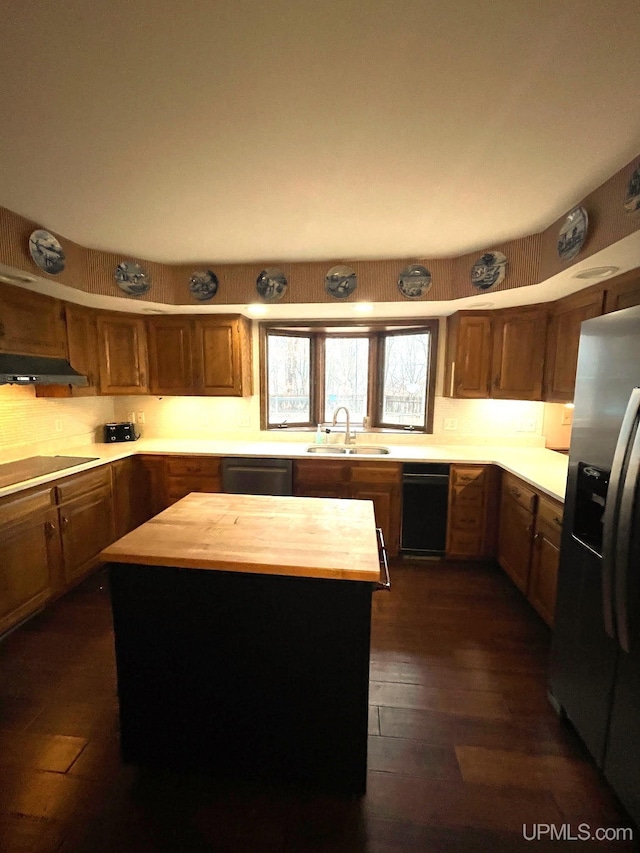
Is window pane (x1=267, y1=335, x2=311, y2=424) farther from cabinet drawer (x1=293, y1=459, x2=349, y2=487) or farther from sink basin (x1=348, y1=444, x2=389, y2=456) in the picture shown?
cabinet drawer (x1=293, y1=459, x2=349, y2=487)

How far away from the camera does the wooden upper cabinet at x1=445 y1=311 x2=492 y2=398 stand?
2916mm

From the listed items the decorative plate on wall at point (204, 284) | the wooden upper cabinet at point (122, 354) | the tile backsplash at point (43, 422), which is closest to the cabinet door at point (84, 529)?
the tile backsplash at point (43, 422)

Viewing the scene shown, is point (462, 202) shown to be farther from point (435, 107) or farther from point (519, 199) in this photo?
point (435, 107)

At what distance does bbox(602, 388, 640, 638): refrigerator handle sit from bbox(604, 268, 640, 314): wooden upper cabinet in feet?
3.22

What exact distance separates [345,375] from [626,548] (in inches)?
109

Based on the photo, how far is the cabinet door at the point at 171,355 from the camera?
128 inches

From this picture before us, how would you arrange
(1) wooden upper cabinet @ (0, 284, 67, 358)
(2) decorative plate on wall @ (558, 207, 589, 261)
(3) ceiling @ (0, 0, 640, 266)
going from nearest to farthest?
(3) ceiling @ (0, 0, 640, 266) < (2) decorative plate on wall @ (558, 207, 589, 261) < (1) wooden upper cabinet @ (0, 284, 67, 358)

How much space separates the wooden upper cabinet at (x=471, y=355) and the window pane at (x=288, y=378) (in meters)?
1.45

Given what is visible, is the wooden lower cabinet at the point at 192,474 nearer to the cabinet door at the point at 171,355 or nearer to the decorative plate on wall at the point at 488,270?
the cabinet door at the point at 171,355

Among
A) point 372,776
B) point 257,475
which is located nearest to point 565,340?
point 257,475

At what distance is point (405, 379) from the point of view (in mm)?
3521

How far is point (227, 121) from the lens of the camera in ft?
4.29

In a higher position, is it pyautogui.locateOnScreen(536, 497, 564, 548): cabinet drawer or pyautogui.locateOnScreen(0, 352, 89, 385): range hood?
pyautogui.locateOnScreen(0, 352, 89, 385): range hood

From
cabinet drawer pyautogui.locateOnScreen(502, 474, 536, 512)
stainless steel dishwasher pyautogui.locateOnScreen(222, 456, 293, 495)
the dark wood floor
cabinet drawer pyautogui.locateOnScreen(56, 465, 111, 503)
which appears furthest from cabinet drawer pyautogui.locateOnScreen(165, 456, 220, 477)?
cabinet drawer pyautogui.locateOnScreen(502, 474, 536, 512)
